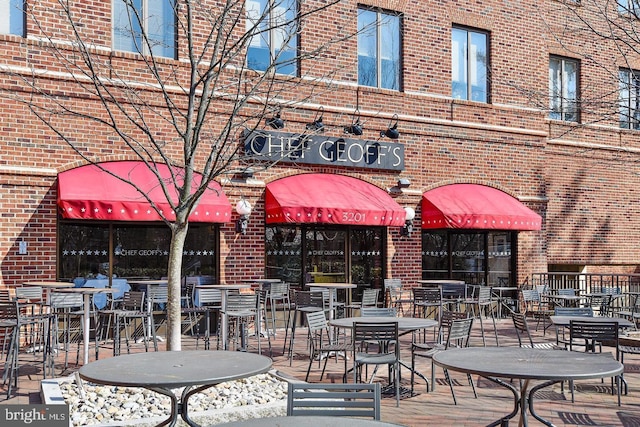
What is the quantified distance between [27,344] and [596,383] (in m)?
8.98

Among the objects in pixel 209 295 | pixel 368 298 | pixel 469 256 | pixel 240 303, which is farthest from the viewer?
pixel 469 256

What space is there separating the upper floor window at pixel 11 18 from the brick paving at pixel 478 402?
19.2 ft

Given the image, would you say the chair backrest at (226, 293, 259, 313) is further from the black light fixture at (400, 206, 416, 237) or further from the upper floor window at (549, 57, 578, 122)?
the upper floor window at (549, 57, 578, 122)

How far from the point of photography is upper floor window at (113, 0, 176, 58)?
1297cm

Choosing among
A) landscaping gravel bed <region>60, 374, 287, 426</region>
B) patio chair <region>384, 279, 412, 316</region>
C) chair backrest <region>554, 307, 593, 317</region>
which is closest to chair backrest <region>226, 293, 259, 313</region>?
landscaping gravel bed <region>60, 374, 287, 426</region>

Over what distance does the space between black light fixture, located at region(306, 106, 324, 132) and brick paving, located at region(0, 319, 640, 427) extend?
5881mm

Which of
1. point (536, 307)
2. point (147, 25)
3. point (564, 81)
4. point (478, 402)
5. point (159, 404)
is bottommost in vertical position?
point (478, 402)

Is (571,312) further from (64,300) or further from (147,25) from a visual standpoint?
(147,25)

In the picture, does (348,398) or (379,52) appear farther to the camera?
(379,52)

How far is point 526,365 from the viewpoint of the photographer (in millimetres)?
5199

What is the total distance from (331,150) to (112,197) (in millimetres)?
5185

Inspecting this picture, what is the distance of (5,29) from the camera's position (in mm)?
12023

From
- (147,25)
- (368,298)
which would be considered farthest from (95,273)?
(368,298)

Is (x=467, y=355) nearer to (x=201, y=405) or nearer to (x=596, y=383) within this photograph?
(x=201, y=405)
